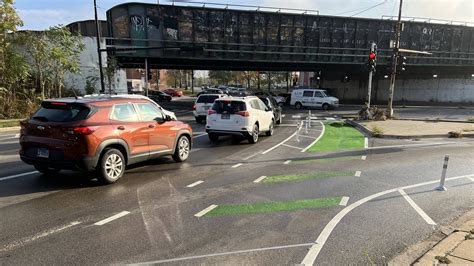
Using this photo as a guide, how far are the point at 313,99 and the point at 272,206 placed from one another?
1234 inches

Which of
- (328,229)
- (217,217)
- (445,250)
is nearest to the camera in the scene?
(445,250)

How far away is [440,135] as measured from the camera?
17.0 m

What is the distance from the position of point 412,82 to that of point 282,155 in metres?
42.8

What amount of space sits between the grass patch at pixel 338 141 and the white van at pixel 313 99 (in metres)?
16.9

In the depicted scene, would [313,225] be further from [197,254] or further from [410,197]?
[410,197]

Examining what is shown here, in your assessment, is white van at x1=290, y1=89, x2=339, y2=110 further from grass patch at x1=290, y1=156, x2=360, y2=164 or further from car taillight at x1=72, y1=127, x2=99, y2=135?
car taillight at x1=72, y1=127, x2=99, y2=135

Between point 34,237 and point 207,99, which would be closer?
point 34,237

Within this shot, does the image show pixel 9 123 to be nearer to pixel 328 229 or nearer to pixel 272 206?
pixel 272 206

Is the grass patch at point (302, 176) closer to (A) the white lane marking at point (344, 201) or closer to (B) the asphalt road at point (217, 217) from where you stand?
(B) the asphalt road at point (217, 217)

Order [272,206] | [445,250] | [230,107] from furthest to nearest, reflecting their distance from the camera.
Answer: [230,107] < [272,206] < [445,250]

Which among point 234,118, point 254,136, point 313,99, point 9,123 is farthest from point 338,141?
point 313,99

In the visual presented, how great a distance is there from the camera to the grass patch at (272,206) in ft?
19.3

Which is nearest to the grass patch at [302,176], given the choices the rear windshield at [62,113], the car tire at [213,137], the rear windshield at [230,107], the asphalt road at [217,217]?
the asphalt road at [217,217]

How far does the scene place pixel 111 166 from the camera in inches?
289
